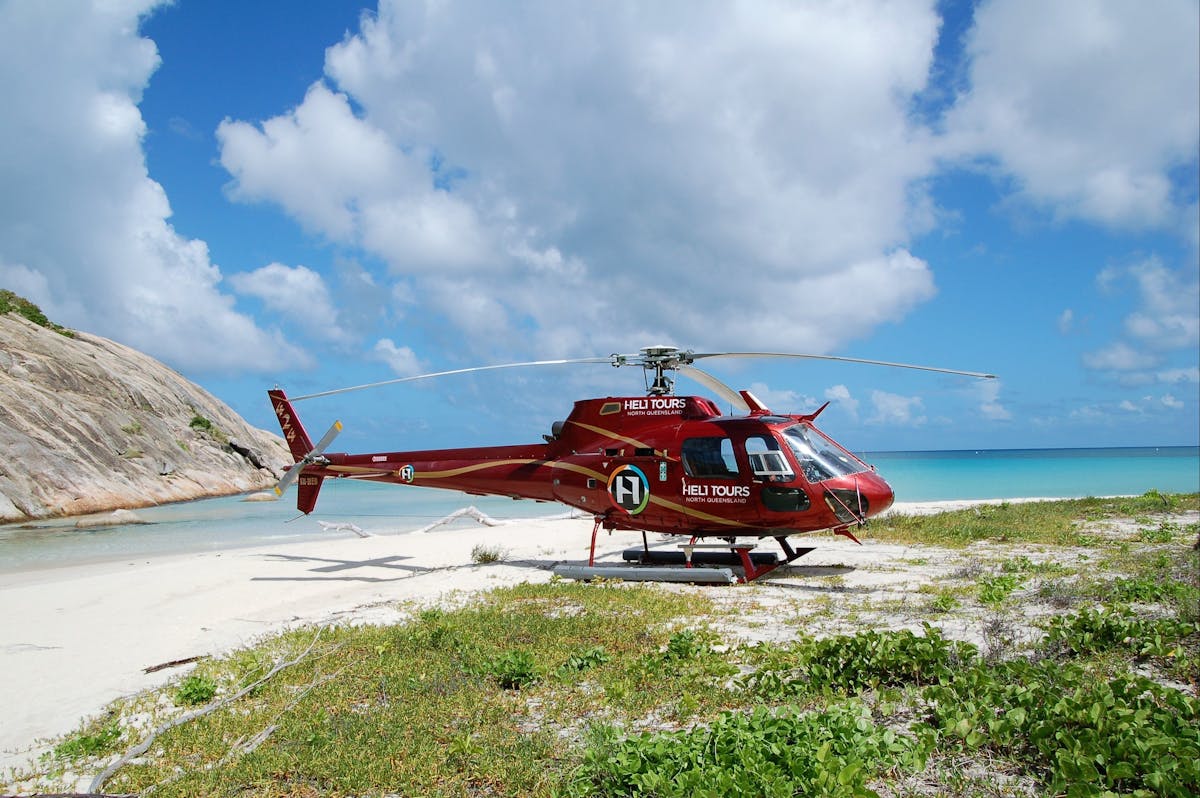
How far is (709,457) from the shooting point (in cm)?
1119

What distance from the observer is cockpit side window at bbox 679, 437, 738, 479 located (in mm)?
11031

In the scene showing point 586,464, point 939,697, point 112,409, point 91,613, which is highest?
point 112,409

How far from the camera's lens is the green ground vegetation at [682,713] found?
357 centimetres

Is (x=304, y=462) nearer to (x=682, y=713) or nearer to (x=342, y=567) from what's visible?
(x=342, y=567)

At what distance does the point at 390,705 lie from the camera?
17.5ft

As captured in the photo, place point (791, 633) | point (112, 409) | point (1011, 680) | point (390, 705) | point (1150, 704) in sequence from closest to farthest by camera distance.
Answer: point (1150, 704) → point (1011, 680) → point (390, 705) → point (791, 633) → point (112, 409)

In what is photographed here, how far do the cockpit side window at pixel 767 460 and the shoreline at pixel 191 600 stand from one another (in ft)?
9.68

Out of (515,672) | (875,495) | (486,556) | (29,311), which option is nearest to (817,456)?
(875,495)

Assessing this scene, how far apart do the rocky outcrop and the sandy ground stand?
11378 mm

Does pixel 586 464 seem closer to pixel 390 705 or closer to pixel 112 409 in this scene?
pixel 390 705

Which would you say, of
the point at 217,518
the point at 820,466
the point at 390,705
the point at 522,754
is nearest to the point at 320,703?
the point at 390,705

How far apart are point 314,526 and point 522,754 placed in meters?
21.8

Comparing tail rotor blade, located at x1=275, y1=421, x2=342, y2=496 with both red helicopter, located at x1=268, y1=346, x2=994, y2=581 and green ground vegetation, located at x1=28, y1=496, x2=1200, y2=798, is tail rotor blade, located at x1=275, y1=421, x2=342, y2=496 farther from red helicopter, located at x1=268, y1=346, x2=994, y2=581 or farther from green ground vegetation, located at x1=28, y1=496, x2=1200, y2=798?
green ground vegetation, located at x1=28, y1=496, x2=1200, y2=798

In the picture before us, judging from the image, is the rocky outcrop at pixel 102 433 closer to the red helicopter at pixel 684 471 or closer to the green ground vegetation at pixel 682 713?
the red helicopter at pixel 684 471
